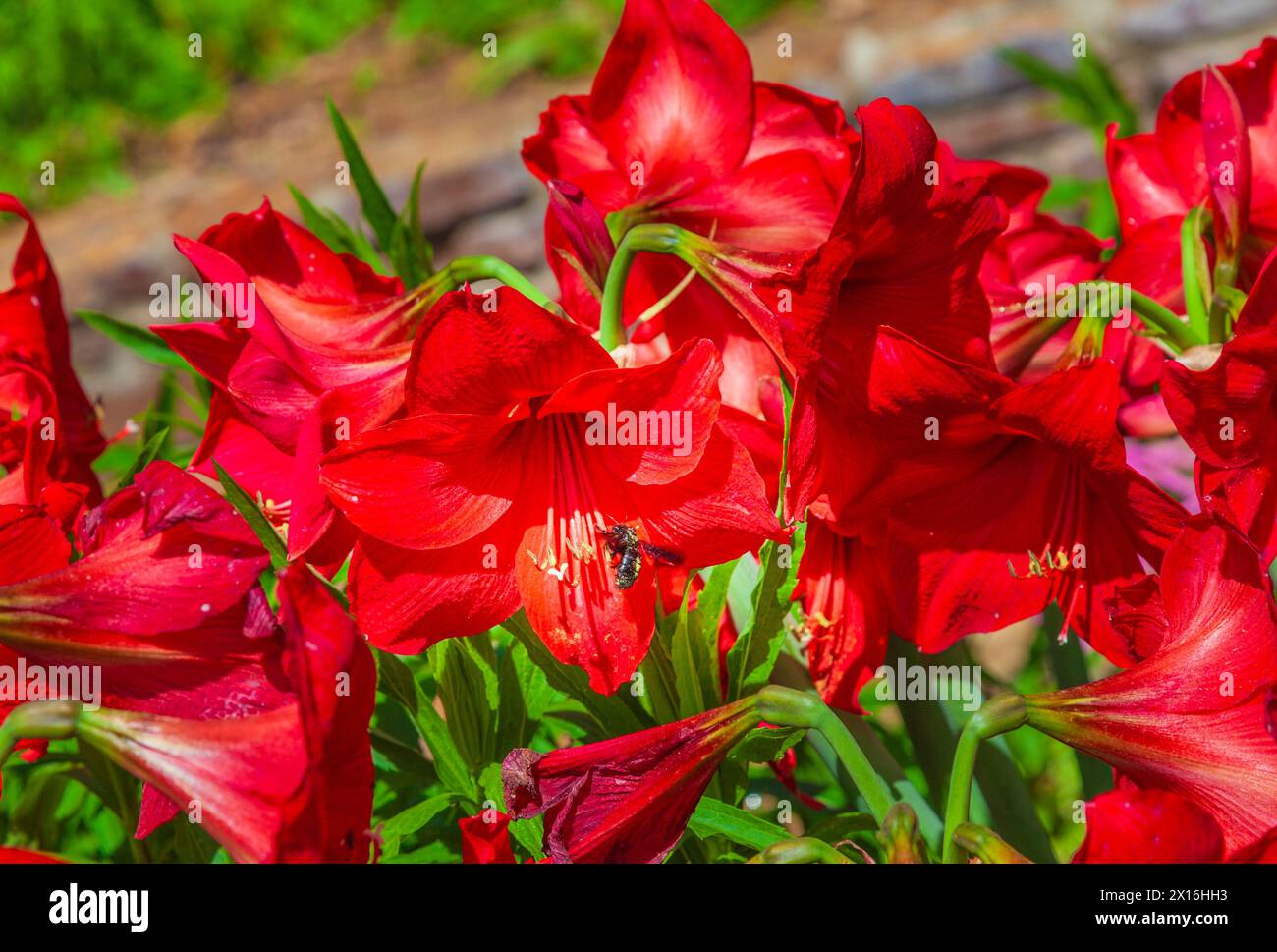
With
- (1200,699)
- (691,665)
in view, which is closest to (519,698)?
(691,665)

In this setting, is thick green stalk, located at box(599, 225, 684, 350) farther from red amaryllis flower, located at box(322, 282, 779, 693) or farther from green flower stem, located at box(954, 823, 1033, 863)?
green flower stem, located at box(954, 823, 1033, 863)

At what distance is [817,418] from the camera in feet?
2.79

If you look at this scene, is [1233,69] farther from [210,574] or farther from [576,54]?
[576,54]

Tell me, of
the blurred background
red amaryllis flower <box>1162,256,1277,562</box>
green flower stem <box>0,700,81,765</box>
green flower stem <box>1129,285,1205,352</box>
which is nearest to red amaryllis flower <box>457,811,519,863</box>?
green flower stem <box>0,700,81,765</box>

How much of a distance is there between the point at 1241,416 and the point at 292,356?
1.99 ft

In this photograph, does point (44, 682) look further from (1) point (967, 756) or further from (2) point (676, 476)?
(1) point (967, 756)

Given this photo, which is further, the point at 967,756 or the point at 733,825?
the point at 733,825

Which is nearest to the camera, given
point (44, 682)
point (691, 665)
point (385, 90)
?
point (44, 682)

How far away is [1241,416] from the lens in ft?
2.78

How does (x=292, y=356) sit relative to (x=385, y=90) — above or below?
below

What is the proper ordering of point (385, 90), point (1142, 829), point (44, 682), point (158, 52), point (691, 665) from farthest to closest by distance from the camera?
point (158, 52) → point (385, 90) → point (691, 665) → point (44, 682) → point (1142, 829)

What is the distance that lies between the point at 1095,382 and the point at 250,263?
0.60 m
